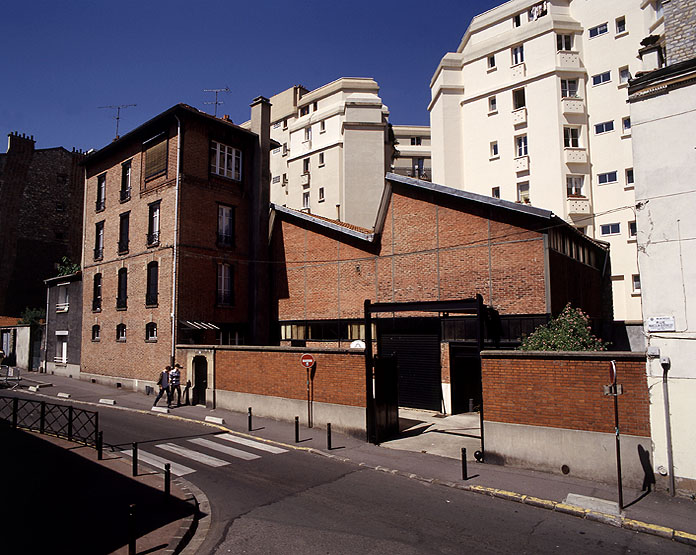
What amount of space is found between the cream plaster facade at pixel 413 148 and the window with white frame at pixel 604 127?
23.3 metres

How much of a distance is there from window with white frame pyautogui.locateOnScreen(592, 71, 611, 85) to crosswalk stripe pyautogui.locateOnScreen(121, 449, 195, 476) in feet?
120

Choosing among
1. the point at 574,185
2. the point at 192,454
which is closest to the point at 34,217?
the point at 192,454

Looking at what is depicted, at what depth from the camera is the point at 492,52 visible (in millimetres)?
37688

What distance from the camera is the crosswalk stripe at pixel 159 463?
10.8 metres

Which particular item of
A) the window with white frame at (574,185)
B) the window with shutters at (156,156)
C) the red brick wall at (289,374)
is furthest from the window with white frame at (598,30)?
the red brick wall at (289,374)

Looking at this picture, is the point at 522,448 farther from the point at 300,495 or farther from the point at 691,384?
the point at 300,495

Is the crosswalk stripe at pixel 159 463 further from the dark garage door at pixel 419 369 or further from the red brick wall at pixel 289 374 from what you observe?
the dark garage door at pixel 419 369

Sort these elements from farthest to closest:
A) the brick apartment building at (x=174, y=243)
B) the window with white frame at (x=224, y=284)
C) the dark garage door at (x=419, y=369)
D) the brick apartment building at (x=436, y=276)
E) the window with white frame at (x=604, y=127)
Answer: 1. the window with white frame at (x=604, y=127)
2. the window with white frame at (x=224, y=284)
3. the brick apartment building at (x=174, y=243)
4. the dark garage door at (x=419, y=369)
5. the brick apartment building at (x=436, y=276)

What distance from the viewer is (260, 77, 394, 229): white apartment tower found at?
42531 mm

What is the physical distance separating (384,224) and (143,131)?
46.9 ft

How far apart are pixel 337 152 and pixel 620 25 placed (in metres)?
23.7

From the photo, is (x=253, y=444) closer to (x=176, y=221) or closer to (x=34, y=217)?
(x=176, y=221)

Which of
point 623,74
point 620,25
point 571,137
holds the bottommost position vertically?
point 571,137

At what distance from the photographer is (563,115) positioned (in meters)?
33.7
